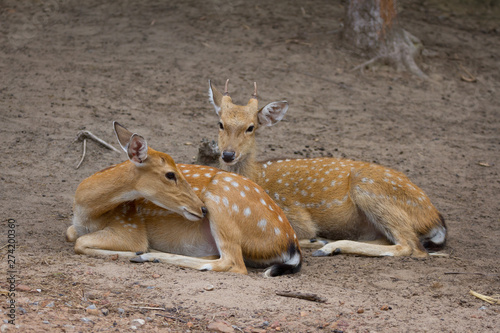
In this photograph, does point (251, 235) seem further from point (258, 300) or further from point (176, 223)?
point (258, 300)

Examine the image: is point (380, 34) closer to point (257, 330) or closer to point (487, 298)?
point (487, 298)

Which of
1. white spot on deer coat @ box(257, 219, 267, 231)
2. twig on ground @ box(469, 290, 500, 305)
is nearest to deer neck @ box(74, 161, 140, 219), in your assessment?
white spot on deer coat @ box(257, 219, 267, 231)

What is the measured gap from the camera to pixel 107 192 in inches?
180

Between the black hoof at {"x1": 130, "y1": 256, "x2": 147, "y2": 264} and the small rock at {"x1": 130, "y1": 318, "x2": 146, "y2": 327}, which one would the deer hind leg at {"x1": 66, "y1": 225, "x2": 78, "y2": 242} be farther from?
the small rock at {"x1": 130, "y1": 318, "x2": 146, "y2": 327}

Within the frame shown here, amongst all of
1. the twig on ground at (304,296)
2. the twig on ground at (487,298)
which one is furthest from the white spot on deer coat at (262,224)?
the twig on ground at (487,298)

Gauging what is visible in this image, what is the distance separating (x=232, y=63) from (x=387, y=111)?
7.93ft

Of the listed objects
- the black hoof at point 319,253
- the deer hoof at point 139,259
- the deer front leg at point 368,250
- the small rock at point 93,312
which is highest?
the small rock at point 93,312

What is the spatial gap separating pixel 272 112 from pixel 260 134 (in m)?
1.88

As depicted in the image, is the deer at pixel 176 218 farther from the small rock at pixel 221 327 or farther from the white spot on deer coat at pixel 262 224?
the small rock at pixel 221 327

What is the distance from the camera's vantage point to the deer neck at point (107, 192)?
4.55 metres

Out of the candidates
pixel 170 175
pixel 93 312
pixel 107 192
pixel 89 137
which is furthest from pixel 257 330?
pixel 89 137

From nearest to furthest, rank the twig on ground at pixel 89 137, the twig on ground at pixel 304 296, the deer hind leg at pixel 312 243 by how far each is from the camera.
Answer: the twig on ground at pixel 304 296 < the deer hind leg at pixel 312 243 < the twig on ground at pixel 89 137

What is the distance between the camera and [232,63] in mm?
9594

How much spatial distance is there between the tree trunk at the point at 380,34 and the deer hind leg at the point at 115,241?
20.2 feet
